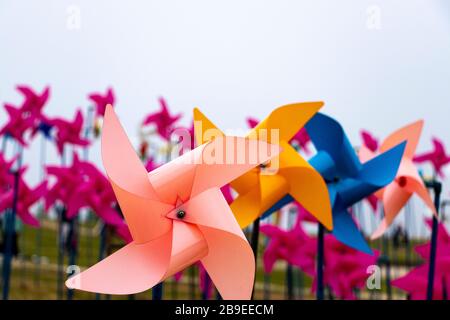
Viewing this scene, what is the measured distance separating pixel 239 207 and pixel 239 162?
0.45 m

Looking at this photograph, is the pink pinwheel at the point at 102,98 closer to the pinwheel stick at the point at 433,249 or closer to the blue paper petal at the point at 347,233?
the blue paper petal at the point at 347,233

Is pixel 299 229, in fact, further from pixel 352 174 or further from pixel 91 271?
pixel 91 271

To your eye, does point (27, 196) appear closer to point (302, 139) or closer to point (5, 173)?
point (5, 173)

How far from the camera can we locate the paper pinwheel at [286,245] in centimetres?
305

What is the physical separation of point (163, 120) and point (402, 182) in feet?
5.33

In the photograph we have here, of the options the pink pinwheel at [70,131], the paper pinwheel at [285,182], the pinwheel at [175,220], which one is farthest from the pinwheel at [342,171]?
the pink pinwheel at [70,131]

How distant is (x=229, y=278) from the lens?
162 cm

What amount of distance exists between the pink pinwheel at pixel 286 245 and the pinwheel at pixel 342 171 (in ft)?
2.22

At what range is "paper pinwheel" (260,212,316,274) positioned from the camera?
10.0ft

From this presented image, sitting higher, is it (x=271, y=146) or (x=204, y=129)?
(x=204, y=129)

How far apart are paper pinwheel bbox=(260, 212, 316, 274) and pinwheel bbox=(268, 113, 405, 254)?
68 centimetres

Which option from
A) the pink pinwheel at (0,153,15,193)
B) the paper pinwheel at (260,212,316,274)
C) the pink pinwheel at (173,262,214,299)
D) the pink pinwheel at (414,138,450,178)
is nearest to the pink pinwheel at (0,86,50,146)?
the pink pinwheel at (0,153,15,193)
